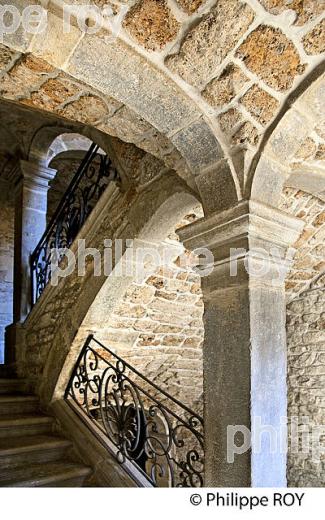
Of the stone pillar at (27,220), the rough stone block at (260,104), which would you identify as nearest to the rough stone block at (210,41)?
the rough stone block at (260,104)

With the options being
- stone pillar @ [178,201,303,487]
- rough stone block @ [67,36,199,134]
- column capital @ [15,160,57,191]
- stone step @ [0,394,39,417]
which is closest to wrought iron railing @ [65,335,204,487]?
stone step @ [0,394,39,417]

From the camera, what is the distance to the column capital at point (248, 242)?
217 cm

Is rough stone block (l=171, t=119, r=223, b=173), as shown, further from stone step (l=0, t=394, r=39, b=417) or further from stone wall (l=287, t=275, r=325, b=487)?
stone wall (l=287, t=275, r=325, b=487)

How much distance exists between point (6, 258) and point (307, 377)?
5.35m

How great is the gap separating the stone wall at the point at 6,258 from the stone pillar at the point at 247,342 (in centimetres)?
606

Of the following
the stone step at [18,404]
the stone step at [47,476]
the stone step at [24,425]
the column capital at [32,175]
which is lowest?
the stone step at [47,476]

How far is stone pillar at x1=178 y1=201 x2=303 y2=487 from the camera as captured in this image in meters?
2.09

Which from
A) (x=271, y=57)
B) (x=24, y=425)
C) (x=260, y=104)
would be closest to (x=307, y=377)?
(x=24, y=425)

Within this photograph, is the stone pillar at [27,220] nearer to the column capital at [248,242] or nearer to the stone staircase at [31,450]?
the stone staircase at [31,450]

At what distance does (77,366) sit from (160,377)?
1659 mm

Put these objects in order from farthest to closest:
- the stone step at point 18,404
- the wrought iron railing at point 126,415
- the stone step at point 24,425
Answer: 1. the stone step at point 18,404
2. the stone step at point 24,425
3. the wrought iron railing at point 126,415

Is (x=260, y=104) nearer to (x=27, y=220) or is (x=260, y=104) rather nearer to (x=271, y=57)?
(x=271, y=57)

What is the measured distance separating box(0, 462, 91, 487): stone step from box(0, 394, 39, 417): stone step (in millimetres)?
801

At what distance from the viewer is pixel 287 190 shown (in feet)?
11.4
